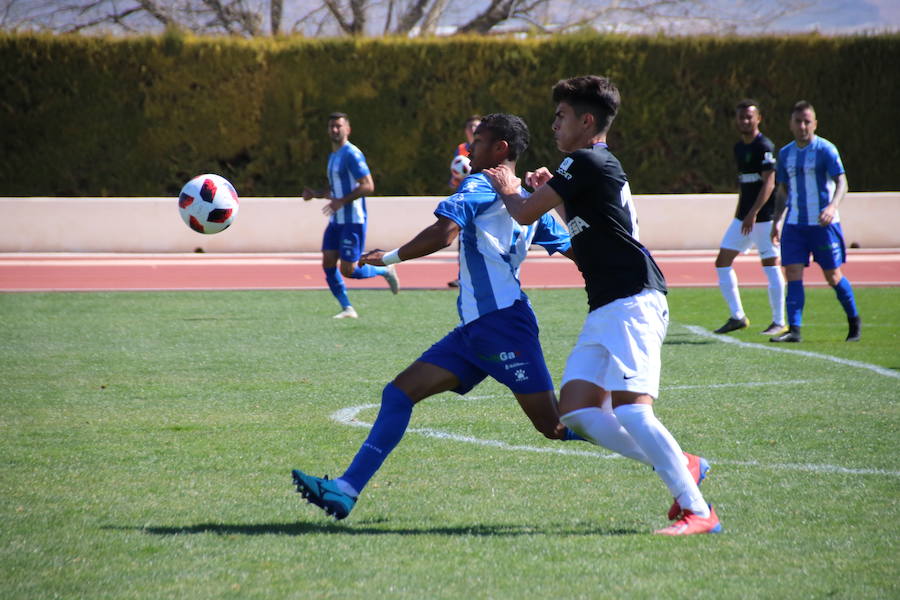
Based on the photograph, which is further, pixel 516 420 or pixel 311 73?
pixel 311 73

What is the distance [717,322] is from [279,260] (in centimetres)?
1075

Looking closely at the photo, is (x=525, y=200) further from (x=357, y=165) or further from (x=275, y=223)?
(x=275, y=223)

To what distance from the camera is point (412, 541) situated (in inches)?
188

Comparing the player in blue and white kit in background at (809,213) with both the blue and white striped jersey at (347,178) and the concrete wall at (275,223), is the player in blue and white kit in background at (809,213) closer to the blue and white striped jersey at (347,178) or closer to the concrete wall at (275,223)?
the blue and white striped jersey at (347,178)

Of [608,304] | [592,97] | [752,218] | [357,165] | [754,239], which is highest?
[592,97]

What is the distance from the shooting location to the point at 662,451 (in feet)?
15.5

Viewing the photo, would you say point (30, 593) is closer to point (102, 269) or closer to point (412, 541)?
point (412, 541)

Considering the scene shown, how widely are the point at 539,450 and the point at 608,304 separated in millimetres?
1873

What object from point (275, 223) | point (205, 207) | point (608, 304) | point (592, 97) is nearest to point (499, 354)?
point (608, 304)

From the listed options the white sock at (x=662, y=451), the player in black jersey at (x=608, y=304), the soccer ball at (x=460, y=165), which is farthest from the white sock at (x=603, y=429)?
the soccer ball at (x=460, y=165)

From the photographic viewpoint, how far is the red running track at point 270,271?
17156 mm

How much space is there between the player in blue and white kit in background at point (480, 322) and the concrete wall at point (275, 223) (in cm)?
1813

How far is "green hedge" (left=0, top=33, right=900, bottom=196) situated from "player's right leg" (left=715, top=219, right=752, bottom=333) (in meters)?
13.7

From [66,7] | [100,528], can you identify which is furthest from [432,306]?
[66,7]
